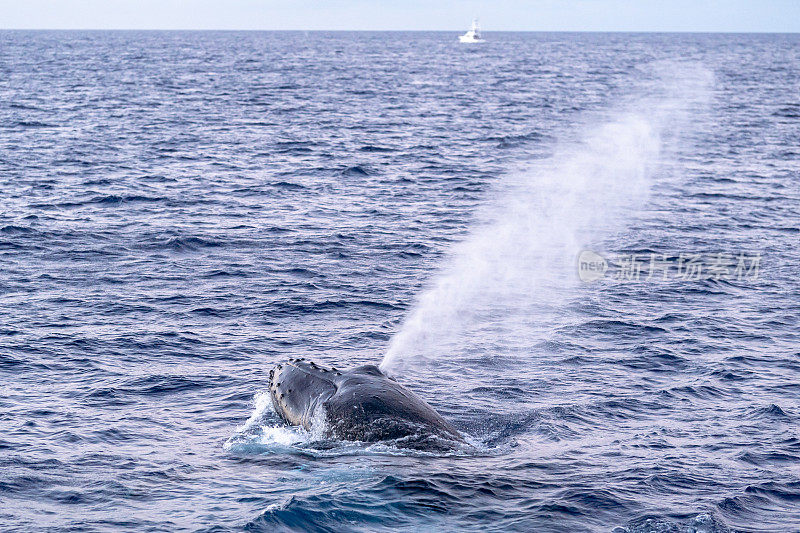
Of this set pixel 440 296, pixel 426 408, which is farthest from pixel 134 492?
pixel 440 296

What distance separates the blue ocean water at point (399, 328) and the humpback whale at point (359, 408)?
48 centimetres

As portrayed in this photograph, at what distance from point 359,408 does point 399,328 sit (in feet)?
32.7

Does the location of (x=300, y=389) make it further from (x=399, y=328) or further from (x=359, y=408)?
(x=399, y=328)

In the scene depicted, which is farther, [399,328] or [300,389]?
[399,328]

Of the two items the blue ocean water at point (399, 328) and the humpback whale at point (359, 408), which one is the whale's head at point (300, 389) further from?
the blue ocean water at point (399, 328)

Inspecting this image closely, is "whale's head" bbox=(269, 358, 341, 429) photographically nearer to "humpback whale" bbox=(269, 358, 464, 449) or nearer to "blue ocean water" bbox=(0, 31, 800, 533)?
"humpback whale" bbox=(269, 358, 464, 449)

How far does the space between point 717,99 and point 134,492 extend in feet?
335

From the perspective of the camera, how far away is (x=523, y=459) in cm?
2017

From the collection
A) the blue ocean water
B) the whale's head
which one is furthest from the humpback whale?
the blue ocean water

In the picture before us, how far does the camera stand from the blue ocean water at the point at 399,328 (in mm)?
18328

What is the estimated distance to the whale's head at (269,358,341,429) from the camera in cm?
2156

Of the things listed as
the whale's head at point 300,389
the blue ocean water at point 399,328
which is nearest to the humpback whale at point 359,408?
the whale's head at point 300,389

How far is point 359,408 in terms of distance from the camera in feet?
66.8

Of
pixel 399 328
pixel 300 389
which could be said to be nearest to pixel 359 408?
pixel 300 389
